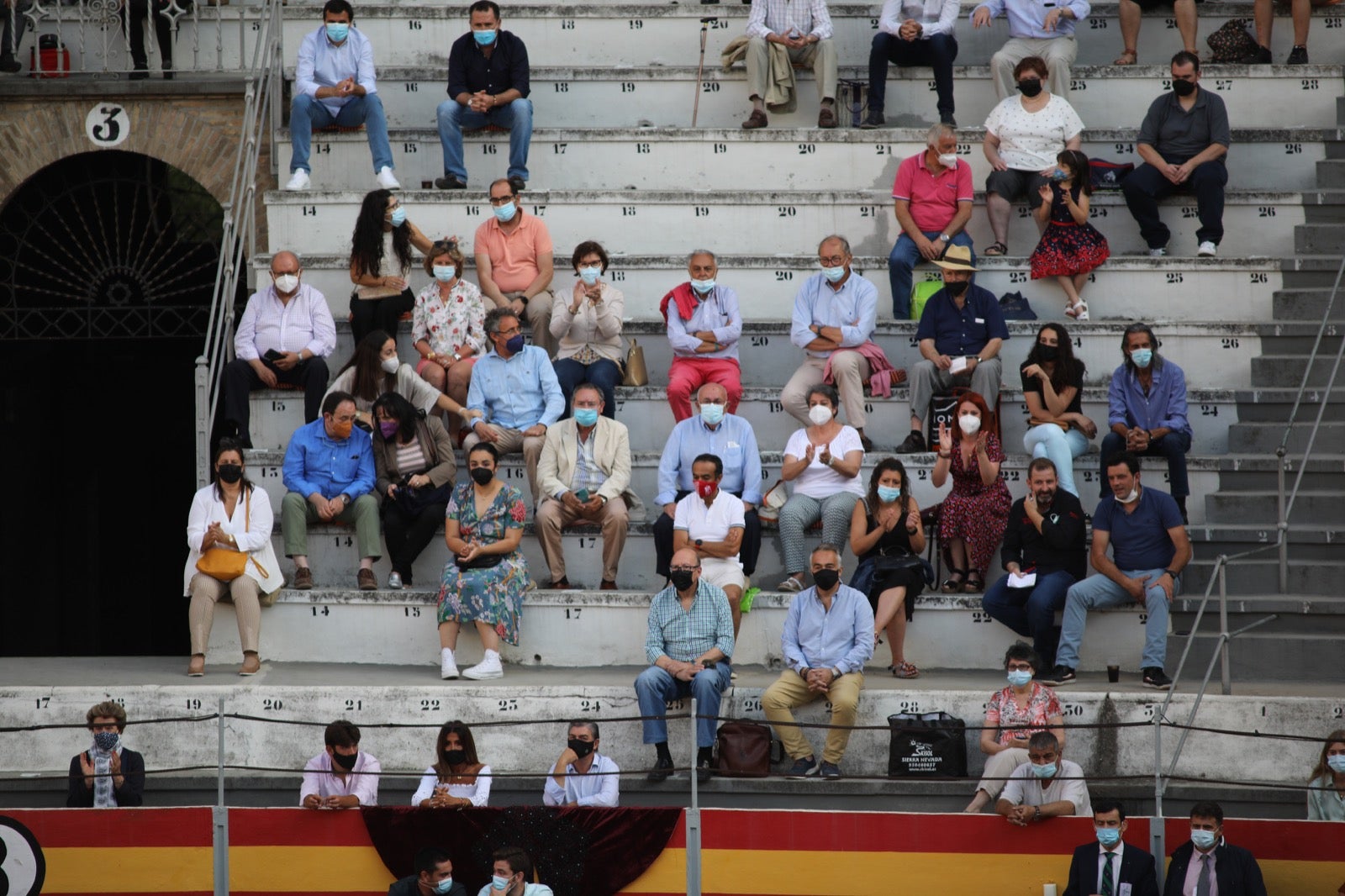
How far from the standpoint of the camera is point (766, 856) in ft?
31.2

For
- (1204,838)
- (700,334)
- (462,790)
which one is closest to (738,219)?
(700,334)

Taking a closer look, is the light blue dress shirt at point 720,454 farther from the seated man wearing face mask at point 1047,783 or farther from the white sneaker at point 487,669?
the seated man wearing face mask at point 1047,783

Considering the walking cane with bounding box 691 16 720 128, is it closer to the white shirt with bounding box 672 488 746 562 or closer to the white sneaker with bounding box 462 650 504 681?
the white shirt with bounding box 672 488 746 562

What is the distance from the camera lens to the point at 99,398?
1855cm

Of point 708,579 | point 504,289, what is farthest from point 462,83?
point 708,579

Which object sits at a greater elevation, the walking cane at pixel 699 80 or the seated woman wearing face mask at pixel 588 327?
the walking cane at pixel 699 80

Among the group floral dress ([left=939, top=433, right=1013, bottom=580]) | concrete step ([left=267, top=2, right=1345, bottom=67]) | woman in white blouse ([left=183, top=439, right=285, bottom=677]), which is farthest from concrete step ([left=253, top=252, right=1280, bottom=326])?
concrete step ([left=267, top=2, right=1345, bottom=67])

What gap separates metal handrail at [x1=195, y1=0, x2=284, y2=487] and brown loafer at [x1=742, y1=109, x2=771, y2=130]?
370 cm

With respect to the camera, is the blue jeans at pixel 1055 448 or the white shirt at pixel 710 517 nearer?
Answer: the white shirt at pixel 710 517

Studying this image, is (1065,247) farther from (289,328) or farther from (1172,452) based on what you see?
(289,328)

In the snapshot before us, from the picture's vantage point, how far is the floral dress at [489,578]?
444 inches

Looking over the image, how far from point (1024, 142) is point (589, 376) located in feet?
12.7

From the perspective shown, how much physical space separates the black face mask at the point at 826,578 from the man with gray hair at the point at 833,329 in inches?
74.6

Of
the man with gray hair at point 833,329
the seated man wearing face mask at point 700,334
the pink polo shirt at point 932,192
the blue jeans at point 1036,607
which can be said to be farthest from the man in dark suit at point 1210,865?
the pink polo shirt at point 932,192
